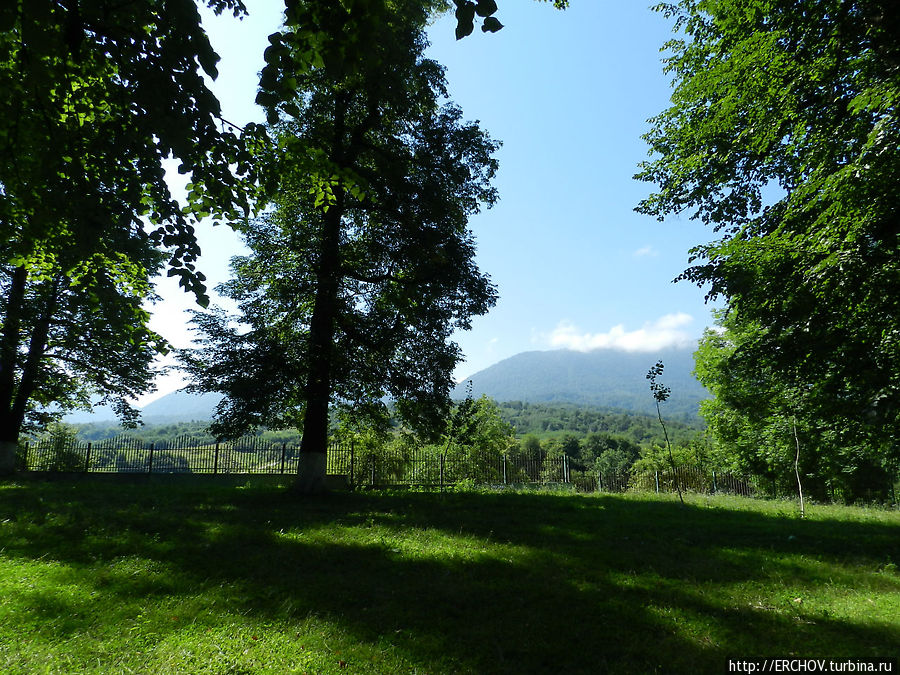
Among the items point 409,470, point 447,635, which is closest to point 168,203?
point 447,635

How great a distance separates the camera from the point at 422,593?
550 centimetres

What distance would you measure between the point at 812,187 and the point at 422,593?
419 inches

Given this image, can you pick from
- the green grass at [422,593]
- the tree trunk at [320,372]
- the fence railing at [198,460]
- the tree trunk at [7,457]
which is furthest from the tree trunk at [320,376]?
the tree trunk at [7,457]

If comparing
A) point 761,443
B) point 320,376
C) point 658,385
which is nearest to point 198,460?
point 320,376

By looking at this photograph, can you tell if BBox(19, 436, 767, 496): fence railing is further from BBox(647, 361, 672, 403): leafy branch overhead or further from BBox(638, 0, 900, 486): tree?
BBox(638, 0, 900, 486): tree

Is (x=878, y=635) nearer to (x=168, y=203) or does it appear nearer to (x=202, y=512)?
(x=168, y=203)

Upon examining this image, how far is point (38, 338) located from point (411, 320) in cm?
1680

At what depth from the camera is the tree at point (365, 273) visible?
12969 mm

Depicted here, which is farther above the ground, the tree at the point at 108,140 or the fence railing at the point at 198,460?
the tree at the point at 108,140

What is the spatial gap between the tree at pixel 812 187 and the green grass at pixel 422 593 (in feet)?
12.3

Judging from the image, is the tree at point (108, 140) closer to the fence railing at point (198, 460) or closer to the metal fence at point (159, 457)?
the fence railing at point (198, 460)

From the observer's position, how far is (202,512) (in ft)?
32.2

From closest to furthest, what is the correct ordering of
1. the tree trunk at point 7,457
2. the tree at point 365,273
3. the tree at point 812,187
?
the tree at point 812,187 → the tree at point 365,273 → the tree trunk at point 7,457

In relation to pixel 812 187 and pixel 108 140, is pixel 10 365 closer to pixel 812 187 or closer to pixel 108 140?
pixel 108 140
